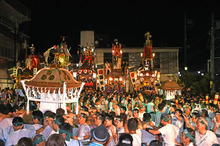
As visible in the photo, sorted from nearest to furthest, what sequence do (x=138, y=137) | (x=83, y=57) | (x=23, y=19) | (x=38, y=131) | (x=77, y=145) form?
(x=77, y=145)
(x=138, y=137)
(x=38, y=131)
(x=83, y=57)
(x=23, y=19)

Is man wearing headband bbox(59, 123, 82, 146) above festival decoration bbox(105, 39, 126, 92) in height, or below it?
below

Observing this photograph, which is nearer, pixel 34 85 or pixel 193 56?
pixel 34 85

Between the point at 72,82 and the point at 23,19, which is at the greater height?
the point at 23,19

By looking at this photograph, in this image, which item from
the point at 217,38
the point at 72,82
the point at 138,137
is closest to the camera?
the point at 138,137

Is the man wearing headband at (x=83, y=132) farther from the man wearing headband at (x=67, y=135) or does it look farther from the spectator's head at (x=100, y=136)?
the spectator's head at (x=100, y=136)

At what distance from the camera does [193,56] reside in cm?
3509

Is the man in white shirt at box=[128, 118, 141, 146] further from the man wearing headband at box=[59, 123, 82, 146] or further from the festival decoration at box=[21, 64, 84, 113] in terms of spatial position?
the festival decoration at box=[21, 64, 84, 113]

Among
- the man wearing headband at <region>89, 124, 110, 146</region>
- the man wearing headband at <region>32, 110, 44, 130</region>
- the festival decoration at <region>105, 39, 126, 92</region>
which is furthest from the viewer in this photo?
the festival decoration at <region>105, 39, 126, 92</region>

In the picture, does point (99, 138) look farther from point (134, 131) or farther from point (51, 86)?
point (51, 86)

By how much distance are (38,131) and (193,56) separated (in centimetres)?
3319

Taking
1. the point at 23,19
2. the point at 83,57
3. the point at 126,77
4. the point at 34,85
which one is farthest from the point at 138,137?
the point at 23,19

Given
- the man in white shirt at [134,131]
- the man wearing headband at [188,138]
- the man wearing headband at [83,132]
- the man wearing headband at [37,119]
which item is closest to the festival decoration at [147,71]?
the man wearing headband at [83,132]

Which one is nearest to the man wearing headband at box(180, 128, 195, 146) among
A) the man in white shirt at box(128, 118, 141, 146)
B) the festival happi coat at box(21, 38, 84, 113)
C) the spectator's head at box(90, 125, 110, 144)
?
the man in white shirt at box(128, 118, 141, 146)

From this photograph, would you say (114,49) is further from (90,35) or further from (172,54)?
(172,54)
